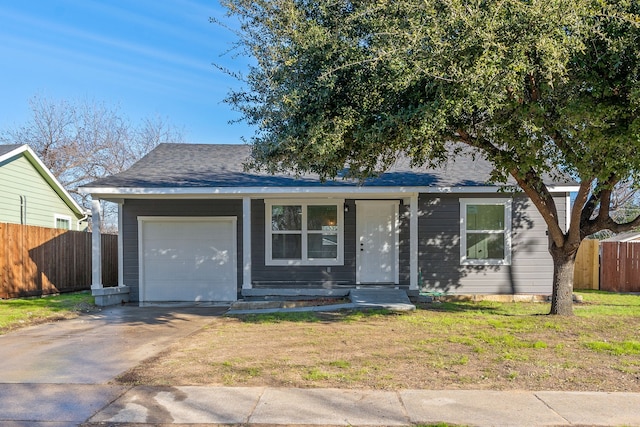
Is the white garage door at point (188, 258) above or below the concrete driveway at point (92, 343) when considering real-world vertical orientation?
above

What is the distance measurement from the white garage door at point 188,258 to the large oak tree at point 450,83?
16.6 feet

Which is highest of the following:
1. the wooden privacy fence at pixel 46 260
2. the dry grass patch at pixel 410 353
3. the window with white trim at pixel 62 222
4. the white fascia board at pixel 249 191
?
the white fascia board at pixel 249 191

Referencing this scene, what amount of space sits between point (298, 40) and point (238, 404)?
188 inches

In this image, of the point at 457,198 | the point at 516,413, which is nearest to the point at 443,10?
the point at 516,413

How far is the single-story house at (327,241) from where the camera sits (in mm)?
12047

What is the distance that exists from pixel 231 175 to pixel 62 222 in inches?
407

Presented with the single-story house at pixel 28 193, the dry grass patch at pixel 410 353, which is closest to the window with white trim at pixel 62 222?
the single-story house at pixel 28 193

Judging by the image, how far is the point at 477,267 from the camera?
39.7 ft

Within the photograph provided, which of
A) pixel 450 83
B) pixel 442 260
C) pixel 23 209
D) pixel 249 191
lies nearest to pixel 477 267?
pixel 442 260

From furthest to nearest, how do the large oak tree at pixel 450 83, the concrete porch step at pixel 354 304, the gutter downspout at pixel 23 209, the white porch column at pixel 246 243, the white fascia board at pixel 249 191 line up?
1. the gutter downspout at pixel 23 209
2. the white porch column at pixel 246 243
3. the white fascia board at pixel 249 191
4. the concrete porch step at pixel 354 304
5. the large oak tree at pixel 450 83

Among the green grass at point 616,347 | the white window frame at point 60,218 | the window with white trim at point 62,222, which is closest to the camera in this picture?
the green grass at point 616,347

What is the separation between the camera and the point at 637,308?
10.3m

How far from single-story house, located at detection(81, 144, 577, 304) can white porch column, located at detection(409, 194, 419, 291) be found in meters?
0.45

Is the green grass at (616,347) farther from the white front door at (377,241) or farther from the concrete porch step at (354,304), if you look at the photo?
the white front door at (377,241)
